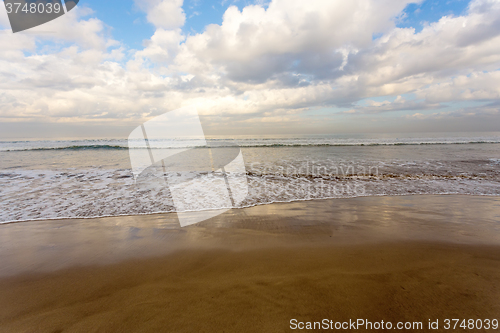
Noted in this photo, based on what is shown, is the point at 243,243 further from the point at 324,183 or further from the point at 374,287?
the point at 324,183

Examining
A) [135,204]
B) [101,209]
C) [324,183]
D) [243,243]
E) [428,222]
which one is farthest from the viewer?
[324,183]

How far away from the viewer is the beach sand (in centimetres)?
182

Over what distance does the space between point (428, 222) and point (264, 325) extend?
403 centimetres

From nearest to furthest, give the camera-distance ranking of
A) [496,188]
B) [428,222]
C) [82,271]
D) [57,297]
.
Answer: [57,297], [82,271], [428,222], [496,188]

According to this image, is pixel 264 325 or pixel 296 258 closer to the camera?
pixel 264 325

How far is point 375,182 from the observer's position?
7539 millimetres

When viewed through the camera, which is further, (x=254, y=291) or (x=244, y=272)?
(x=244, y=272)

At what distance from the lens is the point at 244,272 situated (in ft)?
8.09

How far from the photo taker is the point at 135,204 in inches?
203

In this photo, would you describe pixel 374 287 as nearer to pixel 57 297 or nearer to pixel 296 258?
pixel 296 258

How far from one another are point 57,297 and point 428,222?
18.7 feet

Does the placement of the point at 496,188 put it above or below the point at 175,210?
below

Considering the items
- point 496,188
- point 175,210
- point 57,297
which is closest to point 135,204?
point 175,210

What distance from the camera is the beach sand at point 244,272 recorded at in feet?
5.97
